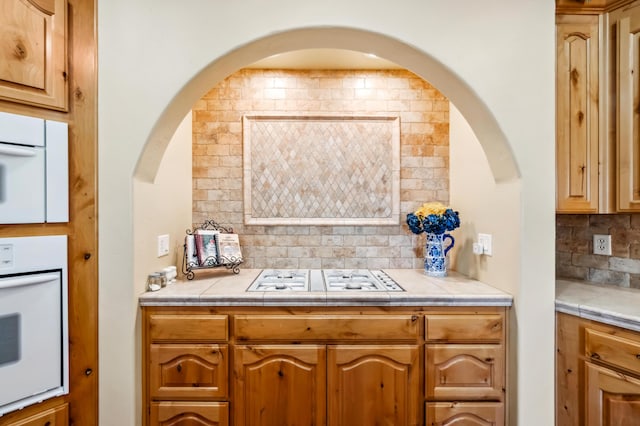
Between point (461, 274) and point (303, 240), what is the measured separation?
1.19m

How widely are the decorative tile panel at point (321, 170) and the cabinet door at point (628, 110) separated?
1214 mm

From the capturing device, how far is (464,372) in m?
1.44

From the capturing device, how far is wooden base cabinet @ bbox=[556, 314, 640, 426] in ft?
3.86

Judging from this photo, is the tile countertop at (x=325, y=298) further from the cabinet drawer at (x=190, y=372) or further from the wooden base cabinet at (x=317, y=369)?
the cabinet drawer at (x=190, y=372)

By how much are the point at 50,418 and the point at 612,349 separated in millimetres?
2599

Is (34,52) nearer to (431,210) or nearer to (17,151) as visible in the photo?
(17,151)

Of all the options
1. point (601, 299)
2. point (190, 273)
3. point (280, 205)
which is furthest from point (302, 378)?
point (601, 299)

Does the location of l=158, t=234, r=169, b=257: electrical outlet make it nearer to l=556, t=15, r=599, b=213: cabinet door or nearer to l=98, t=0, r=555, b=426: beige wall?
l=98, t=0, r=555, b=426: beige wall

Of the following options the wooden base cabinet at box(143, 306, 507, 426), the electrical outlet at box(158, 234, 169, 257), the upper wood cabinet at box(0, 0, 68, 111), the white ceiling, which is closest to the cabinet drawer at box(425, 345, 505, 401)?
the wooden base cabinet at box(143, 306, 507, 426)

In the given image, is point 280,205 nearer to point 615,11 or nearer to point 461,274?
point 461,274

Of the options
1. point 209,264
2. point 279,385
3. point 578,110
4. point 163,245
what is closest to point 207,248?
point 209,264

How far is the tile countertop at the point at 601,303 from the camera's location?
3.96 feet

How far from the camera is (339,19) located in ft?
4.53

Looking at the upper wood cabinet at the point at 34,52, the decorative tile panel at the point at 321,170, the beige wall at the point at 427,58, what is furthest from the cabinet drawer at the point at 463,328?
the upper wood cabinet at the point at 34,52
